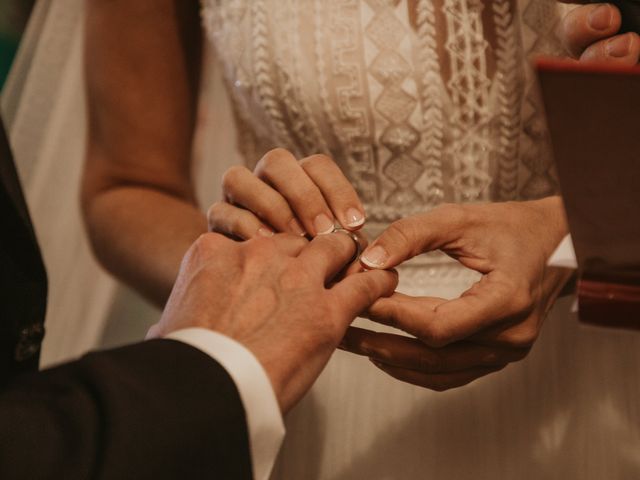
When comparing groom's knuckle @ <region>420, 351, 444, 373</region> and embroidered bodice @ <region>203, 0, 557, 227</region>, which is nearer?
groom's knuckle @ <region>420, 351, 444, 373</region>

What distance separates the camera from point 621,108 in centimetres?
38

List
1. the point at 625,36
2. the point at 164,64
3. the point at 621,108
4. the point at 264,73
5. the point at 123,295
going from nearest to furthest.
A: the point at 621,108
the point at 625,36
the point at 264,73
the point at 164,64
the point at 123,295

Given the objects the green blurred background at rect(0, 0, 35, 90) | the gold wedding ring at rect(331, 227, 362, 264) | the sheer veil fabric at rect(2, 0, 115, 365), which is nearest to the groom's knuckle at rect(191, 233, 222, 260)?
the gold wedding ring at rect(331, 227, 362, 264)

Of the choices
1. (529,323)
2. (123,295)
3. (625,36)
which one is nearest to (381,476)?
(529,323)

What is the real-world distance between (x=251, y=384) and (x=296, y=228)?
18 cm

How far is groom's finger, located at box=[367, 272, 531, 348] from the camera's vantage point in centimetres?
58

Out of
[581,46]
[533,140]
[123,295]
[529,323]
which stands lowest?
[123,295]

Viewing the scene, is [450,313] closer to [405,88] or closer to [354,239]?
[354,239]

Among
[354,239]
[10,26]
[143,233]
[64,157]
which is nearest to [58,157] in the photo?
[64,157]

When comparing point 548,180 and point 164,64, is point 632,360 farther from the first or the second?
point 164,64

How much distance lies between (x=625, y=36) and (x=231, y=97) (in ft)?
1.47

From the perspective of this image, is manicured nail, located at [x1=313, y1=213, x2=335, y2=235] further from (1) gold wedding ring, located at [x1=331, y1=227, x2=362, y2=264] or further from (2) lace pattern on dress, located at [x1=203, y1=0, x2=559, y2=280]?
(2) lace pattern on dress, located at [x1=203, y1=0, x2=559, y2=280]

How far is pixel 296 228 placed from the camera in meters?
0.62

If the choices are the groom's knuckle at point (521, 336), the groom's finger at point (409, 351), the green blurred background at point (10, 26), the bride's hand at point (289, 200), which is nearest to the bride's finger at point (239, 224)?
the bride's hand at point (289, 200)
